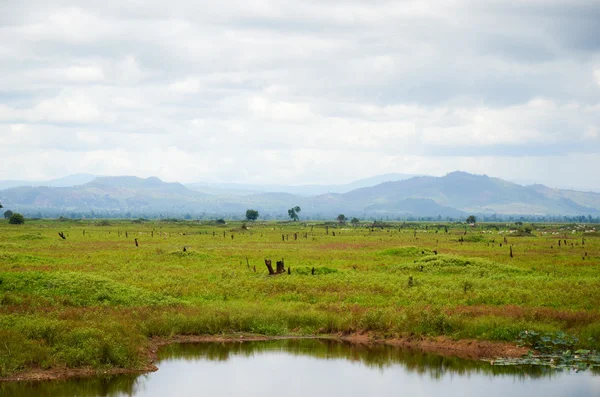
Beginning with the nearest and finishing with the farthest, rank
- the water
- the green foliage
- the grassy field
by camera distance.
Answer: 1. the water
2. the grassy field
3. the green foliage

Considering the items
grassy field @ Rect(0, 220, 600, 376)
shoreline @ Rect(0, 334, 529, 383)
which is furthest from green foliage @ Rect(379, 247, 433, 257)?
shoreline @ Rect(0, 334, 529, 383)

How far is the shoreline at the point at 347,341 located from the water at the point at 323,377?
1.41 ft

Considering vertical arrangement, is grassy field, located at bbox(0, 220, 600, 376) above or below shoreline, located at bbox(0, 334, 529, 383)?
above

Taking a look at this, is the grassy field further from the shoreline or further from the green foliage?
the green foliage

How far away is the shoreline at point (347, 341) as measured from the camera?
76.6ft

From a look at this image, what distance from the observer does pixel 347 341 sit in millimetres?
29203

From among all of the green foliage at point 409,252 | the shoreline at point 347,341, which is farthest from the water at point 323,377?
the green foliage at point 409,252

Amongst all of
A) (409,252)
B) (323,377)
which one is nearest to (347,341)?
(323,377)

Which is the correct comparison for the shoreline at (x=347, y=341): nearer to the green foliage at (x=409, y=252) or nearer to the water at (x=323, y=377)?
the water at (x=323, y=377)

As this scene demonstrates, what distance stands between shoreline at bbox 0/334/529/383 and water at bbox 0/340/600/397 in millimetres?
429

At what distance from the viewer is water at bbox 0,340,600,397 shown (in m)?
22.3

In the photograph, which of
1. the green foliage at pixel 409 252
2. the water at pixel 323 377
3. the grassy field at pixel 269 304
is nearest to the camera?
the water at pixel 323 377

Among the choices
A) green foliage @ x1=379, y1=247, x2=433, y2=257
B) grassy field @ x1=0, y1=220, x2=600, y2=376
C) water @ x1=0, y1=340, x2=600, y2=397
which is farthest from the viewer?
green foliage @ x1=379, y1=247, x2=433, y2=257

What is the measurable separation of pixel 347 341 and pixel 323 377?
5300mm
